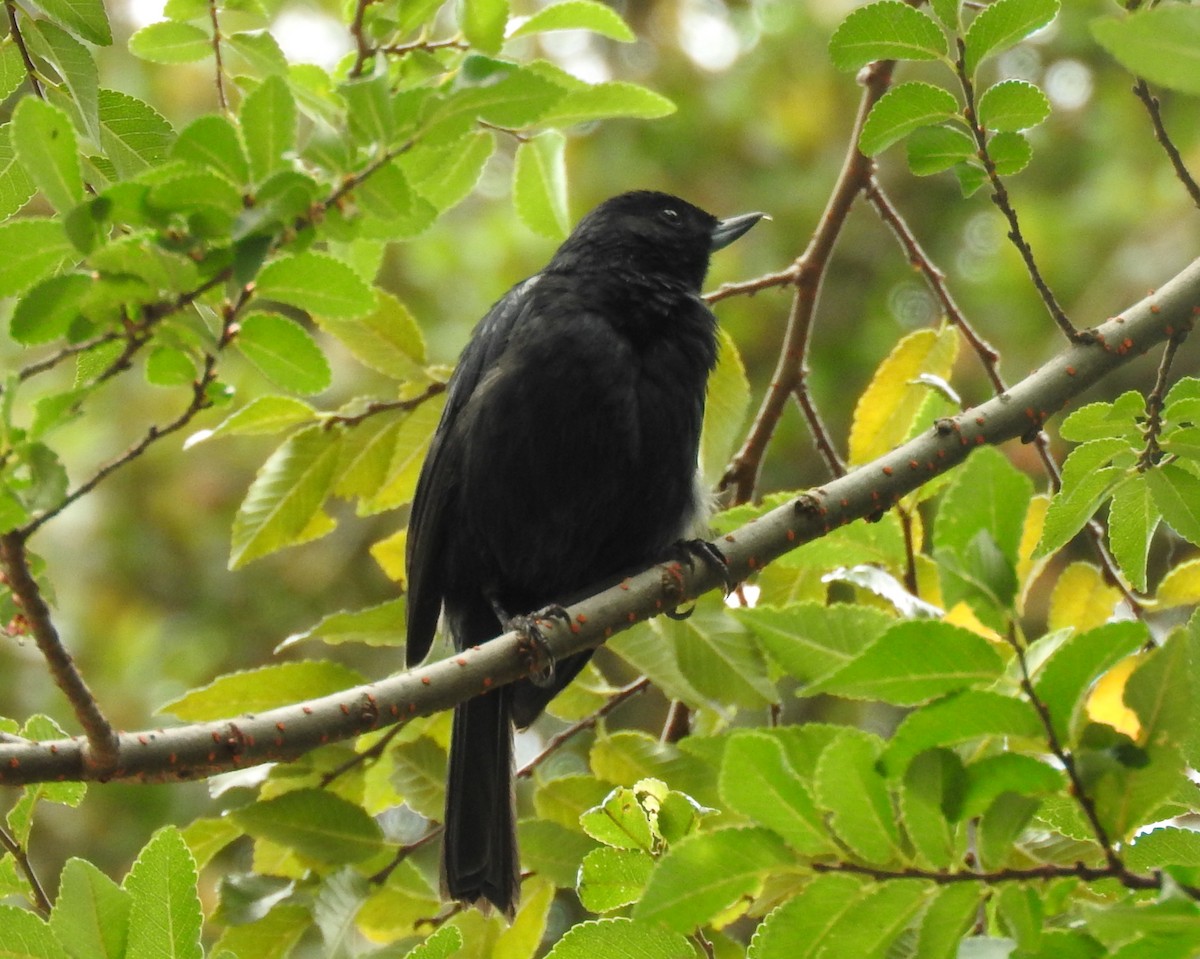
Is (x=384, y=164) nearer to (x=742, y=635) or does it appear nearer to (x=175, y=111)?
(x=742, y=635)

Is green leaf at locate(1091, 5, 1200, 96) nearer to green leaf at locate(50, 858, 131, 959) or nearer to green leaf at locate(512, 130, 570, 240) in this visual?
green leaf at locate(50, 858, 131, 959)

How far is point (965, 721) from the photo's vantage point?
1.43 metres

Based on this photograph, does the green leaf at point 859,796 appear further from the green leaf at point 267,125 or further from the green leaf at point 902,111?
the green leaf at point 902,111

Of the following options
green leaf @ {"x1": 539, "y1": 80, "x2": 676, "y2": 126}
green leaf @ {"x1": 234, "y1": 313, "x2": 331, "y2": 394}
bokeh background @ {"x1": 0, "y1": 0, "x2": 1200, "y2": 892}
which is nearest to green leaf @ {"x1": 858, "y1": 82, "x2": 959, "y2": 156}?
green leaf @ {"x1": 539, "y1": 80, "x2": 676, "y2": 126}

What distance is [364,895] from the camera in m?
2.64

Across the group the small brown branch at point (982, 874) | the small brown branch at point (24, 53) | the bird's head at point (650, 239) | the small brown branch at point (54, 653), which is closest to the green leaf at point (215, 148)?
the small brown branch at point (54, 653)

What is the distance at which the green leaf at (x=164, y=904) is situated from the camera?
178cm

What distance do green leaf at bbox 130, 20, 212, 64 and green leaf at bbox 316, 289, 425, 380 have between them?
0.96 metres

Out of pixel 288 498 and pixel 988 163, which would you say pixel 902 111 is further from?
pixel 288 498

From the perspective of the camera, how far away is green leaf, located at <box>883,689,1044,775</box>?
55.4 inches

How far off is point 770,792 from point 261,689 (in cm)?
158

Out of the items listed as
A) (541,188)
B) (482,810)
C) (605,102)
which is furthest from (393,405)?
(605,102)

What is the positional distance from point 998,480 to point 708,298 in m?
2.12

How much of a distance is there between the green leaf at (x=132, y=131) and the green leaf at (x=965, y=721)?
1.55 metres
